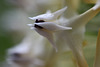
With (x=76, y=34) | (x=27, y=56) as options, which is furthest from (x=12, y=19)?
(x=76, y=34)

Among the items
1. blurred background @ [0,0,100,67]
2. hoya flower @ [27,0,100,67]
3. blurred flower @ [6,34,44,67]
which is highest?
blurred background @ [0,0,100,67]

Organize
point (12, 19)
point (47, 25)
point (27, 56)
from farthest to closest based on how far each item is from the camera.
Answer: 1. point (12, 19)
2. point (27, 56)
3. point (47, 25)

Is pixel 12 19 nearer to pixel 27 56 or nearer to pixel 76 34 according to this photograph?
pixel 27 56

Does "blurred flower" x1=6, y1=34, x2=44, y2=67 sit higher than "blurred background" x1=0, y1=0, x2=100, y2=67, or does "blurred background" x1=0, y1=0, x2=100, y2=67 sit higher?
"blurred background" x1=0, y1=0, x2=100, y2=67

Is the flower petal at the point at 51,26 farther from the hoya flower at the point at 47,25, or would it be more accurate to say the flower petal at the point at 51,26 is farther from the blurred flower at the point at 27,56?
the blurred flower at the point at 27,56

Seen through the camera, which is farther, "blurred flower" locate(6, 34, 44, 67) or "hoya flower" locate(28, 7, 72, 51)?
"blurred flower" locate(6, 34, 44, 67)

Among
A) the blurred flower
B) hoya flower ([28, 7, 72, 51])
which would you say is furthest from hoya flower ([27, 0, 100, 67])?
the blurred flower

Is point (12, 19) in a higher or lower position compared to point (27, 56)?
higher

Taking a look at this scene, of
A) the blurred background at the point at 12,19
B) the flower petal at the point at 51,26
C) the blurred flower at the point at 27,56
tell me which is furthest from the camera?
the blurred background at the point at 12,19

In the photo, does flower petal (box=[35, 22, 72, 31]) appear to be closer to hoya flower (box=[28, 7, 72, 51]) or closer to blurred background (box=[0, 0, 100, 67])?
hoya flower (box=[28, 7, 72, 51])

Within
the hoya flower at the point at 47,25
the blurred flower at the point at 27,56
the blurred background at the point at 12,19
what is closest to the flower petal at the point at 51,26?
the hoya flower at the point at 47,25

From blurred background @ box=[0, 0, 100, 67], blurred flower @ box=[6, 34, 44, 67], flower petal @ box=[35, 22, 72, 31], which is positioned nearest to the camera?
flower petal @ box=[35, 22, 72, 31]

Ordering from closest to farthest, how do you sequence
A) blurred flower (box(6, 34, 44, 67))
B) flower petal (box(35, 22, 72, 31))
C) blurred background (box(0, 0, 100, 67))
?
flower petal (box(35, 22, 72, 31))
blurred flower (box(6, 34, 44, 67))
blurred background (box(0, 0, 100, 67))

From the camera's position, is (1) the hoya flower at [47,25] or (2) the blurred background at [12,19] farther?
(2) the blurred background at [12,19]
